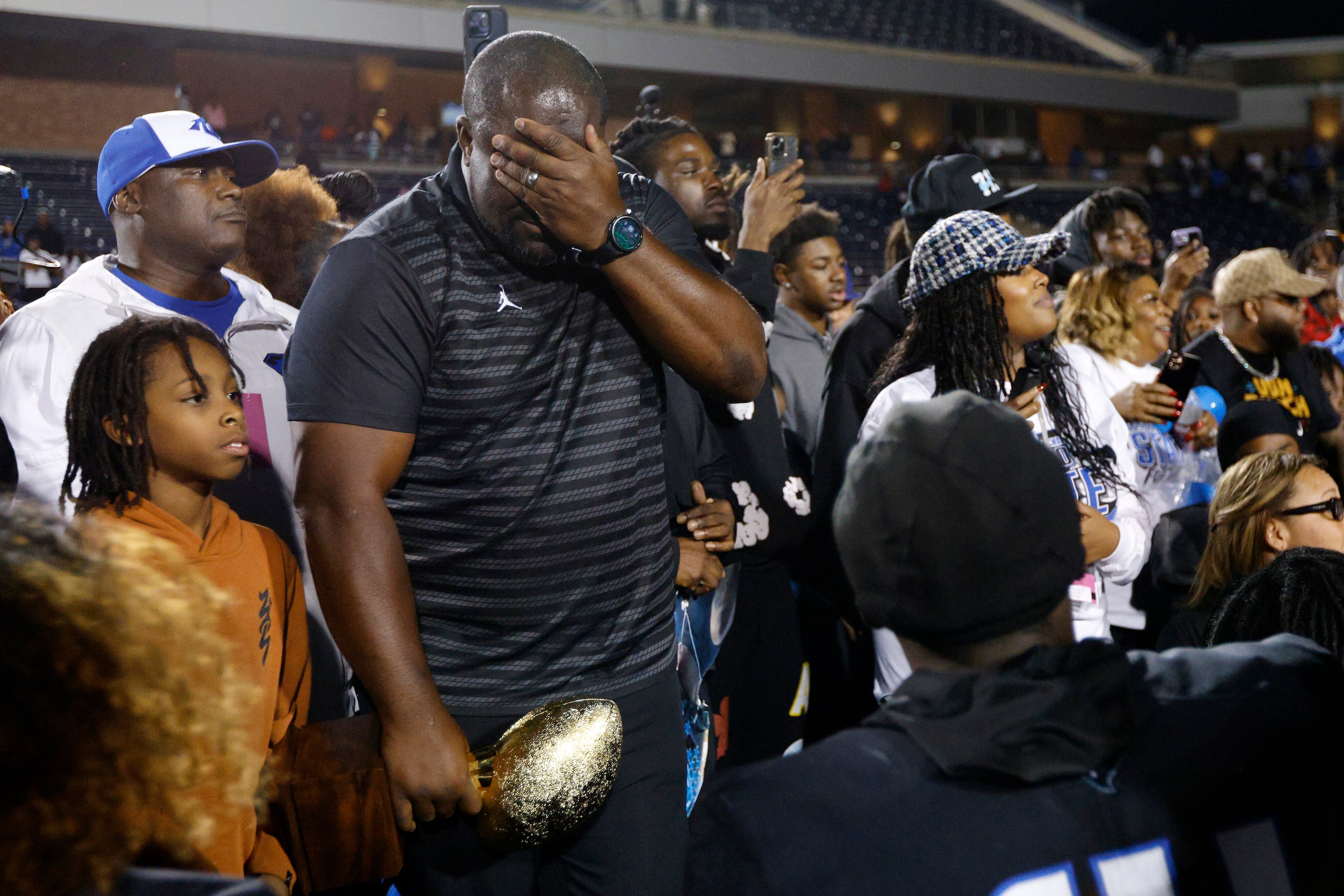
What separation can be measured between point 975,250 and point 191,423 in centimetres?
166

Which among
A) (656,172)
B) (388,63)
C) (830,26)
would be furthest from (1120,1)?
(656,172)

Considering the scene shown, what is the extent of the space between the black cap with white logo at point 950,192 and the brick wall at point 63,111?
17.0 metres

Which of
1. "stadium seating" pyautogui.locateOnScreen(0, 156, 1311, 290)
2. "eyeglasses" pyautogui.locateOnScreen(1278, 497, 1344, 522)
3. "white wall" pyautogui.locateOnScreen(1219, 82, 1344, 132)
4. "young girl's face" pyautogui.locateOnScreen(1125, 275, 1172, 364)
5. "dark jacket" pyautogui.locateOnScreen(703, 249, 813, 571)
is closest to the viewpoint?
"eyeglasses" pyautogui.locateOnScreen(1278, 497, 1344, 522)

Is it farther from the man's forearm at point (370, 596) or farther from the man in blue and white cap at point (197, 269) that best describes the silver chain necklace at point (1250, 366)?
the man's forearm at point (370, 596)

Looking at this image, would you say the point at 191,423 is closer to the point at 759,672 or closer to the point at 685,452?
the point at 685,452

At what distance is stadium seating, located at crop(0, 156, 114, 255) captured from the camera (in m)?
10.8

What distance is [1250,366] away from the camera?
4.13m

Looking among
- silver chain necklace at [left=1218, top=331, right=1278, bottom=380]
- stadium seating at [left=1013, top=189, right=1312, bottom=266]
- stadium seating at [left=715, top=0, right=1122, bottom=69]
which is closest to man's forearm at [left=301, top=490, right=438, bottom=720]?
silver chain necklace at [left=1218, top=331, right=1278, bottom=380]

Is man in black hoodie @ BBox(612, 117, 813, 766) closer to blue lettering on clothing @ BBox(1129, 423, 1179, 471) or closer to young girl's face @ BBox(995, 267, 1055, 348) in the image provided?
young girl's face @ BBox(995, 267, 1055, 348)

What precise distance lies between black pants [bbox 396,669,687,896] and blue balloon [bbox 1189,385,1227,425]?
9.65ft

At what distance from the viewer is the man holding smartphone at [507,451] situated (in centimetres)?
150

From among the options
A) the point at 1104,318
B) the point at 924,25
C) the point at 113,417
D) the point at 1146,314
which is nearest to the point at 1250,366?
the point at 1146,314

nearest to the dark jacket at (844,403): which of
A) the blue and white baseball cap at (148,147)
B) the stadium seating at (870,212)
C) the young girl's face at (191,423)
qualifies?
the young girl's face at (191,423)

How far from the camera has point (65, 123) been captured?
18.1m
